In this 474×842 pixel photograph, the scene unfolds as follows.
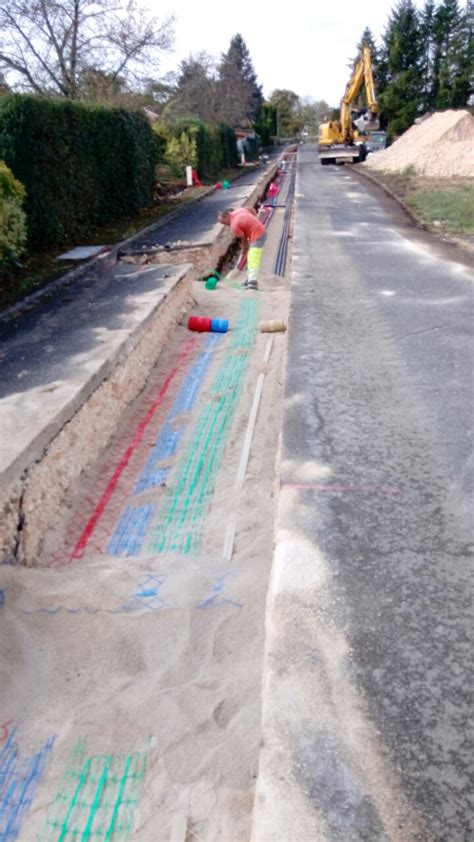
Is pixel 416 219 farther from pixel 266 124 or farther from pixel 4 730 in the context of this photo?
pixel 266 124

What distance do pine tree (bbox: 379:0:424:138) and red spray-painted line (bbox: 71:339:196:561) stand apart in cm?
5315

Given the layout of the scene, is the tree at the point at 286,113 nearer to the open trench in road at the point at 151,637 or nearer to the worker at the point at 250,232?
the worker at the point at 250,232

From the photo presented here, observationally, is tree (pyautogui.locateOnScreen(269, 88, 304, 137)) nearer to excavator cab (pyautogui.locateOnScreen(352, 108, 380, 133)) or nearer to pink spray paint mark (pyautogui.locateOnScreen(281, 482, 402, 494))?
excavator cab (pyautogui.locateOnScreen(352, 108, 380, 133))

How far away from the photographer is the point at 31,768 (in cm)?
292

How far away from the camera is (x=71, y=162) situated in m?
13.2

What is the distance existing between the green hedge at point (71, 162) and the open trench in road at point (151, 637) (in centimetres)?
696

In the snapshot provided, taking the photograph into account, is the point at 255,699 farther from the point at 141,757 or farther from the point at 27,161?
the point at 27,161

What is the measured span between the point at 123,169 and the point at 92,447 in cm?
1306

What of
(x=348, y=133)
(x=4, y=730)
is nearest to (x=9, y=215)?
(x=4, y=730)

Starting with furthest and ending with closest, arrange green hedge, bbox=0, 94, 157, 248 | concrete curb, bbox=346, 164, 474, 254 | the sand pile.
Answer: the sand pile, concrete curb, bbox=346, 164, 474, 254, green hedge, bbox=0, 94, 157, 248

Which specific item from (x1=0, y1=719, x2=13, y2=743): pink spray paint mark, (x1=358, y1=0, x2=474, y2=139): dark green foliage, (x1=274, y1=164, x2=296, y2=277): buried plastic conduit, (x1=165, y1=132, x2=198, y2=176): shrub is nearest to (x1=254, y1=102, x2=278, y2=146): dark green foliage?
(x1=358, y1=0, x2=474, y2=139): dark green foliage

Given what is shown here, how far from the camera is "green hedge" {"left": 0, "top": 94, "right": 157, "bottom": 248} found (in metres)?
11.1

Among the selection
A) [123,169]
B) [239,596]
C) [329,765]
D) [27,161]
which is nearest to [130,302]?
[27,161]

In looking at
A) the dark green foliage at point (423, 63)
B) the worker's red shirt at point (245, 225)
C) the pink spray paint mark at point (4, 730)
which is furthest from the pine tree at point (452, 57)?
the pink spray paint mark at point (4, 730)
